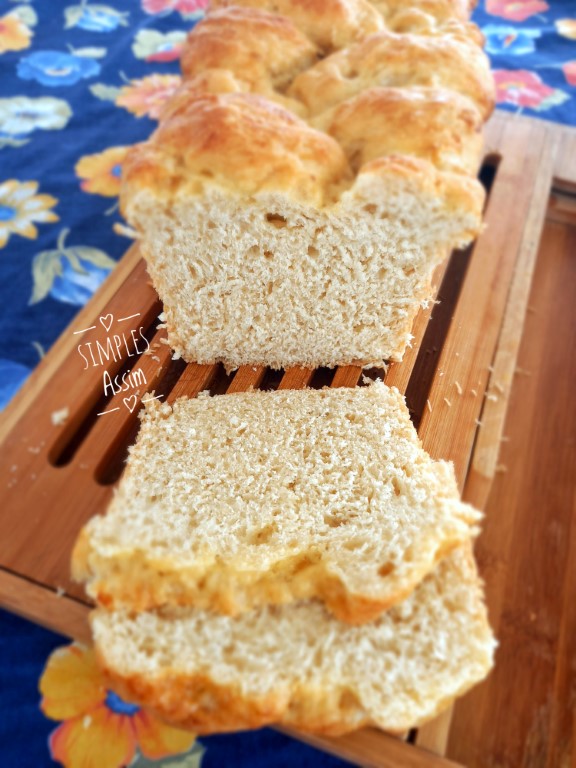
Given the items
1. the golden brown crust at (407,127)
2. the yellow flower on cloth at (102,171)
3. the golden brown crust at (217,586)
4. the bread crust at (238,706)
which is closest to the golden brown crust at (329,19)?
the golden brown crust at (407,127)

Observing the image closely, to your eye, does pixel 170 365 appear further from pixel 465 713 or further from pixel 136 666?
pixel 465 713

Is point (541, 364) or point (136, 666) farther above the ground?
point (136, 666)

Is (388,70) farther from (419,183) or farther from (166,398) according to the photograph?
(166,398)

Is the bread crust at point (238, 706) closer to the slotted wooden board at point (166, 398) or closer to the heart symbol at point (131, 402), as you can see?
the slotted wooden board at point (166, 398)

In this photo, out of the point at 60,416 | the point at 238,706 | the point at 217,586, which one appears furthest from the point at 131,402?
the point at 238,706

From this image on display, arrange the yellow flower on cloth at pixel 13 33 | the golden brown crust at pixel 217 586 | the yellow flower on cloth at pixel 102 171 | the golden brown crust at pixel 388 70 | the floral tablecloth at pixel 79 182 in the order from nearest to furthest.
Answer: the golden brown crust at pixel 217 586
the floral tablecloth at pixel 79 182
the golden brown crust at pixel 388 70
the yellow flower on cloth at pixel 102 171
the yellow flower on cloth at pixel 13 33

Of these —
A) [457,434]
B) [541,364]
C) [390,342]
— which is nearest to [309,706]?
[457,434]
